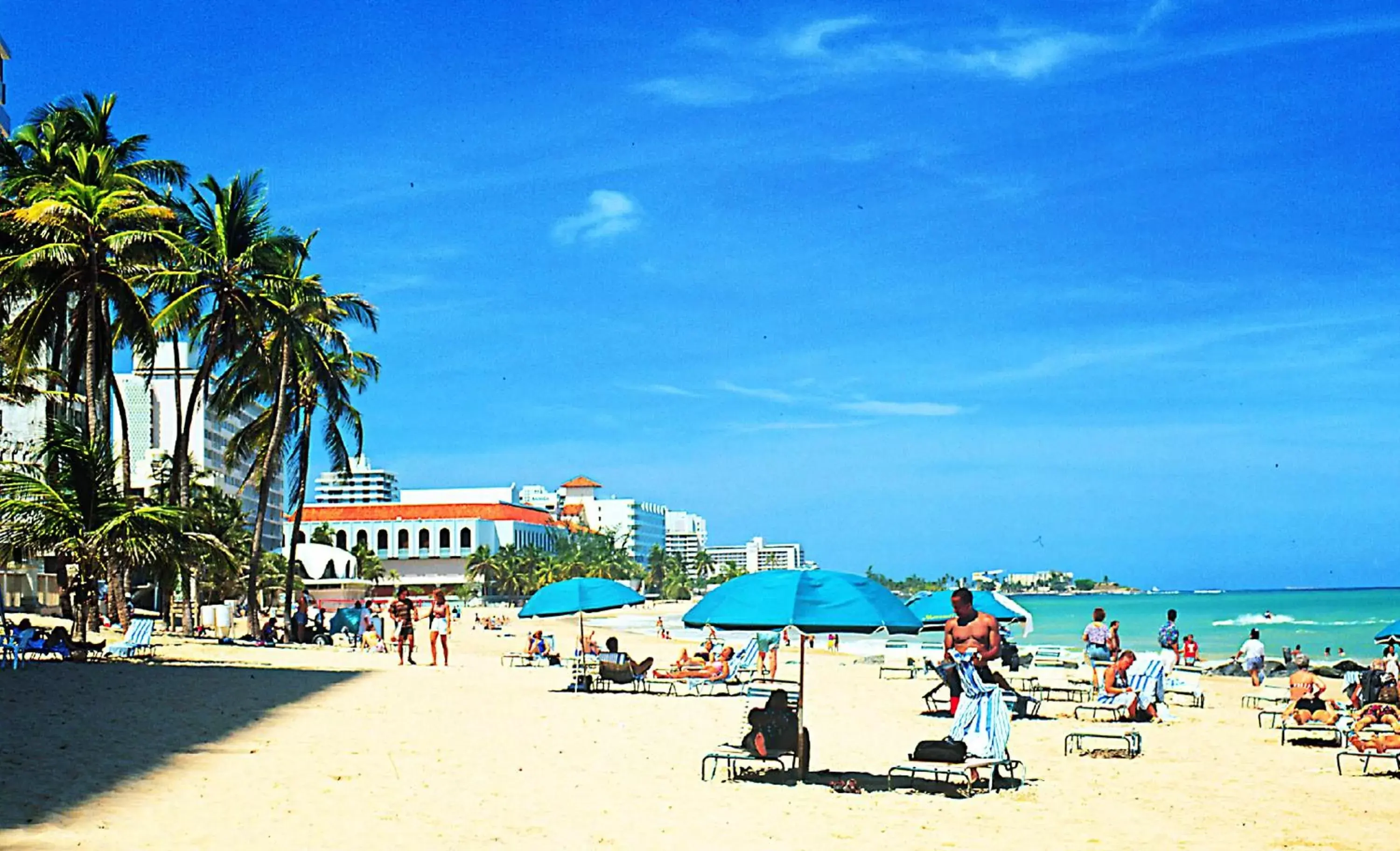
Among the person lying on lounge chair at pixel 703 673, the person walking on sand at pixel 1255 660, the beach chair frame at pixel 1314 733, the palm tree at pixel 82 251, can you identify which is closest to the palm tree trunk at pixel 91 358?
the palm tree at pixel 82 251

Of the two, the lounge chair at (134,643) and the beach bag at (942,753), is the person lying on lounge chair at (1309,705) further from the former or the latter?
the lounge chair at (134,643)

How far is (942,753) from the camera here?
9.75 m

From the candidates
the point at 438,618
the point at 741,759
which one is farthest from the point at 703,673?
the point at 741,759

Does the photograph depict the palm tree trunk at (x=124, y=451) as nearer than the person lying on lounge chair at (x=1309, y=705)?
No

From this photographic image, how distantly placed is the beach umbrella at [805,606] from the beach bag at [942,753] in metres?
1.04

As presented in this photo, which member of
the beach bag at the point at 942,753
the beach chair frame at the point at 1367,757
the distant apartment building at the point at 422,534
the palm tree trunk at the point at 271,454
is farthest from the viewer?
the distant apartment building at the point at 422,534

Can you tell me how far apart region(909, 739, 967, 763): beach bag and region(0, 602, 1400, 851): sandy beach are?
308 millimetres

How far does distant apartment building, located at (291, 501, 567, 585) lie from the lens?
130 metres

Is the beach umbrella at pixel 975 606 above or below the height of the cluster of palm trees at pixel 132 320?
below

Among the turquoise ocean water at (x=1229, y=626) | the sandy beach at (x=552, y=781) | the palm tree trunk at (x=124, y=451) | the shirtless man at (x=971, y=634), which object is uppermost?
the palm tree trunk at (x=124, y=451)

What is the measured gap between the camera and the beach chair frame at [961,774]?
955cm

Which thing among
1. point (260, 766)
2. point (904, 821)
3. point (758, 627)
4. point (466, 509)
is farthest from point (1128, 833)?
point (466, 509)

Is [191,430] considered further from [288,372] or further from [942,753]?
[942,753]

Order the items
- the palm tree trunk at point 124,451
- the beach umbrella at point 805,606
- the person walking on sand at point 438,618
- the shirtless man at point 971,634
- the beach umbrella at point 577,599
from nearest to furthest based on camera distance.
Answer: the beach umbrella at point 805,606 < the shirtless man at point 971,634 < the beach umbrella at point 577,599 < the person walking on sand at point 438,618 < the palm tree trunk at point 124,451
